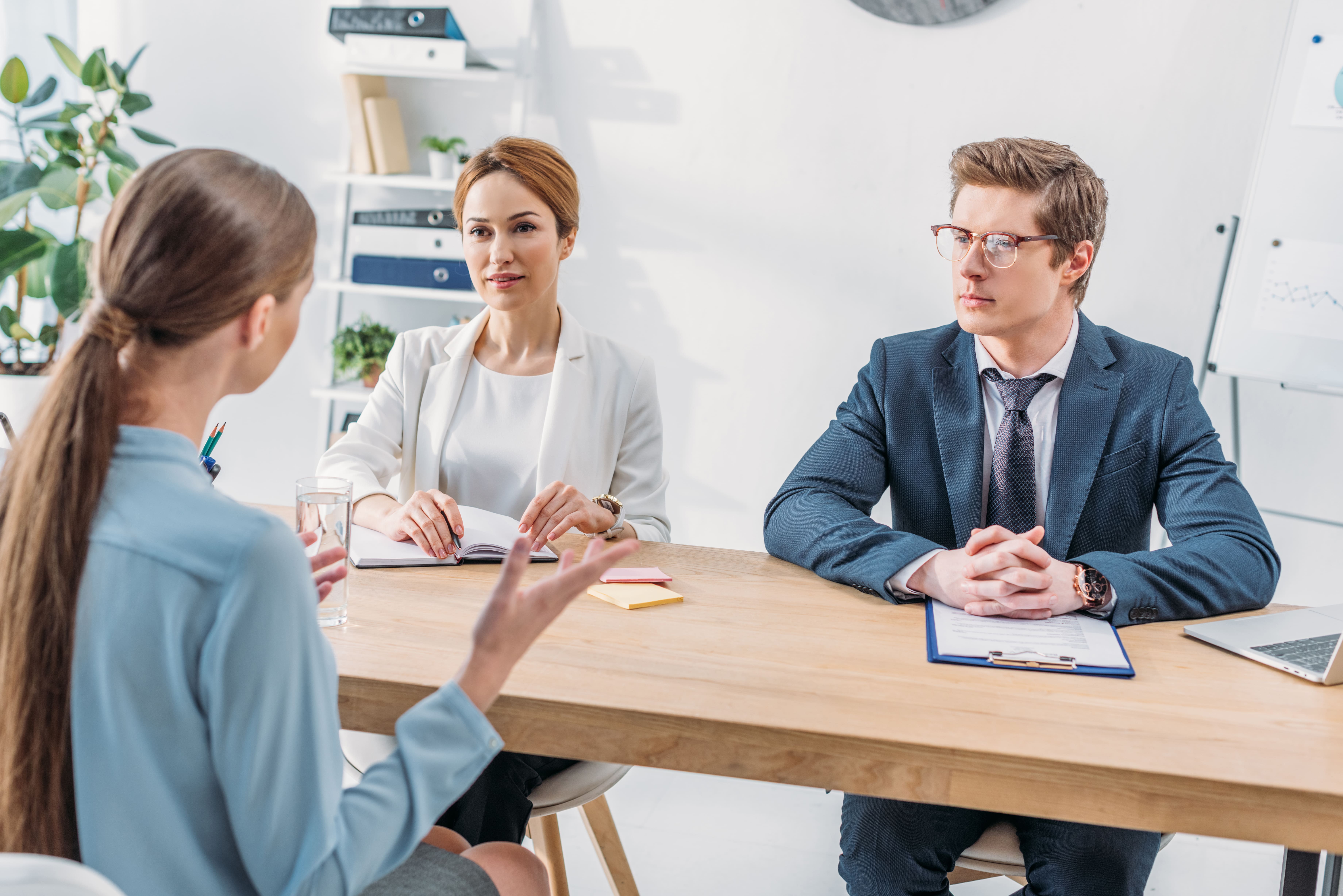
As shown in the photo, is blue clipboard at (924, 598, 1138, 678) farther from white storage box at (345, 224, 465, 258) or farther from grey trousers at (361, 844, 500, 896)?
white storage box at (345, 224, 465, 258)

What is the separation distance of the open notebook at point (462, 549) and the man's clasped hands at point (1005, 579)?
54cm

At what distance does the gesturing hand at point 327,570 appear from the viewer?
1.04 metres

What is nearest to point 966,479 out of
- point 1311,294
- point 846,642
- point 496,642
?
point 846,642

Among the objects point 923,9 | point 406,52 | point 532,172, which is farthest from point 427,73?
point 923,9

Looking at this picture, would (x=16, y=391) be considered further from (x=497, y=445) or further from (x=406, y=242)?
(x=497, y=445)

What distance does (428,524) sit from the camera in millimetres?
1413

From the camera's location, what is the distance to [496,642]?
31.2 inches

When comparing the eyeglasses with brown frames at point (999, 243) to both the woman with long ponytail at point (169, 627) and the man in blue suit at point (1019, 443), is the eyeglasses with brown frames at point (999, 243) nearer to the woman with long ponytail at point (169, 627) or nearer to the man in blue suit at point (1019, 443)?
the man in blue suit at point (1019, 443)

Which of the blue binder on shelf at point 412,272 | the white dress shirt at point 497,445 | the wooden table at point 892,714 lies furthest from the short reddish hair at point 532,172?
the blue binder on shelf at point 412,272

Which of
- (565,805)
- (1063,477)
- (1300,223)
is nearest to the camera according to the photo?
(565,805)

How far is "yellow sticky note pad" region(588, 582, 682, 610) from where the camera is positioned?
1248mm

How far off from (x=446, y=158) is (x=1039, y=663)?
7.98 ft

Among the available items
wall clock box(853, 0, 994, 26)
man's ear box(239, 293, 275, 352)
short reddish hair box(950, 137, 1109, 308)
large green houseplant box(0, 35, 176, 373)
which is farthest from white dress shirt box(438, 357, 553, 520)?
wall clock box(853, 0, 994, 26)

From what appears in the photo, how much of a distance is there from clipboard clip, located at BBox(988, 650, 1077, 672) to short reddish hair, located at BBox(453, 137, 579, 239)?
3.85 feet
